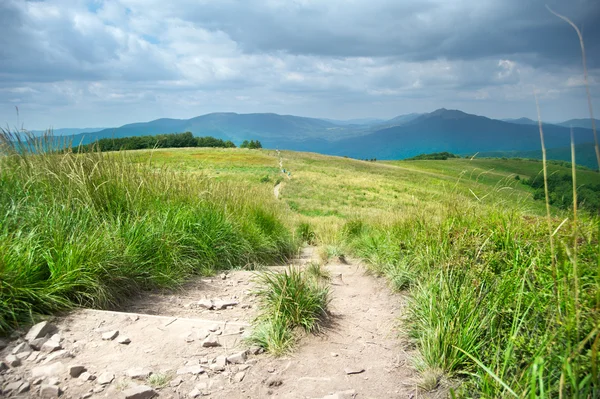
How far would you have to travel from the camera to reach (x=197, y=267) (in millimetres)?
5547

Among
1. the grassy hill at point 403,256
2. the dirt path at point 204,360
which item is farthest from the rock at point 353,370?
the grassy hill at point 403,256

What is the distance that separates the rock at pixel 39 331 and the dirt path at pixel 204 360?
67 mm

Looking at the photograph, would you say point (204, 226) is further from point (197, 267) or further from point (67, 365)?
point (67, 365)

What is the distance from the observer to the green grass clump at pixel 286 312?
3471mm

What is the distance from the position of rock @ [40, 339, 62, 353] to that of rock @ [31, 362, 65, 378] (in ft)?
0.73

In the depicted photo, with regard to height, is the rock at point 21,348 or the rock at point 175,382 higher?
the rock at point 21,348

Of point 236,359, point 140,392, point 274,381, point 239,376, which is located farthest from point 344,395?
point 140,392

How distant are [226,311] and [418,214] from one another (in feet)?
10.9

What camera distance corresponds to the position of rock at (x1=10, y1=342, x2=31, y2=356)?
119 inches

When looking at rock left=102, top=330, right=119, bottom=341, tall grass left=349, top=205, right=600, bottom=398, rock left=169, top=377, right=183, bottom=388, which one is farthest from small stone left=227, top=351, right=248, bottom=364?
tall grass left=349, top=205, right=600, bottom=398

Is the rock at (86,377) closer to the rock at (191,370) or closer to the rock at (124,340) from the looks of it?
the rock at (124,340)

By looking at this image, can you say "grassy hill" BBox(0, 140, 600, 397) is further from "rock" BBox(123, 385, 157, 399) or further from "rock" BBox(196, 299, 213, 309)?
"rock" BBox(123, 385, 157, 399)

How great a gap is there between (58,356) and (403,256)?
162 inches

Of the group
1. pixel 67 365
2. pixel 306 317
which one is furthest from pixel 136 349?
pixel 306 317
